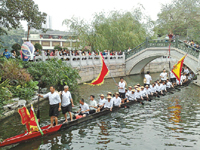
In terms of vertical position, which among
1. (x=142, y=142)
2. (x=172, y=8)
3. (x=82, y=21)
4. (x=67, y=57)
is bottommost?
(x=142, y=142)

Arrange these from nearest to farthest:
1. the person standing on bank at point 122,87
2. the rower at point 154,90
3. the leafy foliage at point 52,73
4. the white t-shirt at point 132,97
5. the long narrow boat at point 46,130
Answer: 1. the long narrow boat at point 46,130
2. the person standing on bank at point 122,87
3. the white t-shirt at point 132,97
4. the leafy foliage at point 52,73
5. the rower at point 154,90

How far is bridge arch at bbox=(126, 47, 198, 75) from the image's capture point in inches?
862

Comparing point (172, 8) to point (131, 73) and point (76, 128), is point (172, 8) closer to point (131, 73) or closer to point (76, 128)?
point (131, 73)

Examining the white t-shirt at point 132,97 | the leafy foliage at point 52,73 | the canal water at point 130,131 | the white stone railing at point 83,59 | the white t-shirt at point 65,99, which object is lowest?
the canal water at point 130,131

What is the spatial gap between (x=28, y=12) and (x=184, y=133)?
12846mm

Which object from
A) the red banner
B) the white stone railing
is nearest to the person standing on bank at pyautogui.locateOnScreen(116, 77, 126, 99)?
the red banner

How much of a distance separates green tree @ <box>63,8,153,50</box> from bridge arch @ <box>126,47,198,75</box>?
8.83ft

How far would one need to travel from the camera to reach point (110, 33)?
2883cm

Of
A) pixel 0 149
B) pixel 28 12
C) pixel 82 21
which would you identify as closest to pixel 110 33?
pixel 82 21

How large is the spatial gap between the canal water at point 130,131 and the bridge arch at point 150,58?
8955 mm

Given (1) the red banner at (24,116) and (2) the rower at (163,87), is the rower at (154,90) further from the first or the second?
(1) the red banner at (24,116)

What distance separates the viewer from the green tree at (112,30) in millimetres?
27359

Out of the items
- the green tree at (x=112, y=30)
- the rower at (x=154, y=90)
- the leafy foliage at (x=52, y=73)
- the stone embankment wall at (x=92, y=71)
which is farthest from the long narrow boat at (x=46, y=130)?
the green tree at (x=112, y=30)

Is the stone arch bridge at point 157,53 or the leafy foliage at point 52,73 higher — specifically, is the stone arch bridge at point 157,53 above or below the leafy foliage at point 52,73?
above
